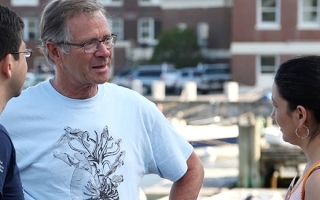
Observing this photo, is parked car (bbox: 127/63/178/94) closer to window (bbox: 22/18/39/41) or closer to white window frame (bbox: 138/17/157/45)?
white window frame (bbox: 138/17/157/45)

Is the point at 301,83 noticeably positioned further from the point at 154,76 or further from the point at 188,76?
the point at 154,76

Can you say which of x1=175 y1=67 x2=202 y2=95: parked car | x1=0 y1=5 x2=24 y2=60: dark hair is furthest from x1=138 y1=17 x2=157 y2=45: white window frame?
x1=0 y1=5 x2=24 y2=60: dark hair

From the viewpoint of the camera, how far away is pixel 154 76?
45.2 metres

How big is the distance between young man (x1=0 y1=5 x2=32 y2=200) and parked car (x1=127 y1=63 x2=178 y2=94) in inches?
1612

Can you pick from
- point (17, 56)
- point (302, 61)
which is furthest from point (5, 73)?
point (302, 61)

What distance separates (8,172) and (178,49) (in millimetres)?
49626

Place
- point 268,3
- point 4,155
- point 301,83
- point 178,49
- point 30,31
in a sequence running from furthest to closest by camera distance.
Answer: point 30,31
point 178,49
point 268,3
point 301,83
point 4,155

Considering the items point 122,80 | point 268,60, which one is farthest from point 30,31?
point 268,60

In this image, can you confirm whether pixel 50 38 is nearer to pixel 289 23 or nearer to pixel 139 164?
pixel 139 164

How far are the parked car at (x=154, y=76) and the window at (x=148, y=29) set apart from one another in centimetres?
1503

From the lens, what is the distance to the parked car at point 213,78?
44.1 meters

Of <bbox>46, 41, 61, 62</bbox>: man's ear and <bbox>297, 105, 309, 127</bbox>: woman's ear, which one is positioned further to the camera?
<bbox>46, 41, 61, 62</bbox>: man's ear

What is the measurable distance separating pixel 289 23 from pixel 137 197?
42.1 m

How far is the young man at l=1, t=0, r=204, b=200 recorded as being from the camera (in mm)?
3395
